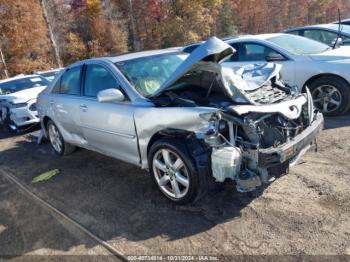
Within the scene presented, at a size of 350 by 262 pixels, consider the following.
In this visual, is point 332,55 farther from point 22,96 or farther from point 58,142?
point 22,96

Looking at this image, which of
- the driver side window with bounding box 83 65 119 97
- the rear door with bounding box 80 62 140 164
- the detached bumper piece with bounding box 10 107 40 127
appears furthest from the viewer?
the detached bumper piece with bounding box 10 107 40 127

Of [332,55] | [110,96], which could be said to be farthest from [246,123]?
[332,55]

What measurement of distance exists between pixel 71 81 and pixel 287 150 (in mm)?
3465

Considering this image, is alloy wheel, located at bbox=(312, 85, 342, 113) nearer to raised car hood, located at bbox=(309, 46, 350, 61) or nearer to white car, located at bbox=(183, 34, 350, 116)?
white car, located at bbox=(183, 34, 350, 116)

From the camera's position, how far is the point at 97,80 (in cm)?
461

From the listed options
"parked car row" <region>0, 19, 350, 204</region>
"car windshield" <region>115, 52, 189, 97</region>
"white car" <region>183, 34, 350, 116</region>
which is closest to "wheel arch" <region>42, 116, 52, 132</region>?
"parked car row" <region>0, 19, 350, 204</region>

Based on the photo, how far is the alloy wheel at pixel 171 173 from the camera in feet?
11.5

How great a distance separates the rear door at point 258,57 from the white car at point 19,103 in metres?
4.87

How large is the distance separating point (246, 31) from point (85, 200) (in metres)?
40.4

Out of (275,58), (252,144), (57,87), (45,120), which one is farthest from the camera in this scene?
(275,58)

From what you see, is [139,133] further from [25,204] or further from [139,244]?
[25,204]

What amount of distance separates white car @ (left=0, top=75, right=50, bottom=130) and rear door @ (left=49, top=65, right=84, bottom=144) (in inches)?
114

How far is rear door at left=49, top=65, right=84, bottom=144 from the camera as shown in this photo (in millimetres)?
4984

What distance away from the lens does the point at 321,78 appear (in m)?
5.97
